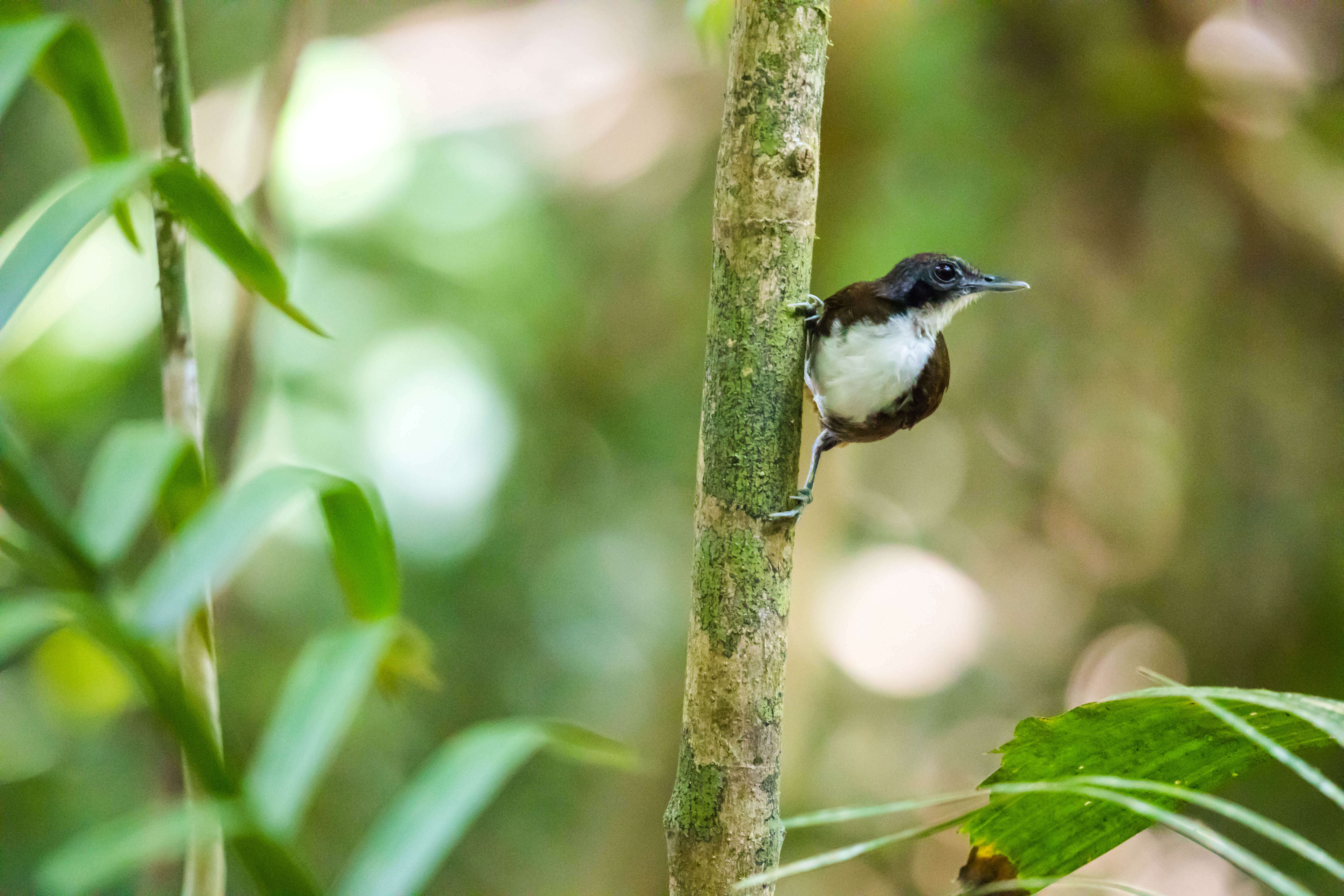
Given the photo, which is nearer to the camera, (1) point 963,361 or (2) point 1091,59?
(2) point 1091,59

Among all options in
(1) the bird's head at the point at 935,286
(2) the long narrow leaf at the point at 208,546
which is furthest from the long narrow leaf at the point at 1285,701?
(1) the bird's head at the point at 935,286

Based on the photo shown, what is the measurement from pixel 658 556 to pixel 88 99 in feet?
13.9

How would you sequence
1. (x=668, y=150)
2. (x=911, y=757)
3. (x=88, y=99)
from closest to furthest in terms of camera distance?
(x=88, y=99) < (x=668, y=150) < (x=911, y=757)

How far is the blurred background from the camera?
12.9 feet

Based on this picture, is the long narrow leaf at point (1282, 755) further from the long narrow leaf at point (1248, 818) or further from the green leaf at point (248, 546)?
the green leaf at point (248, 546)

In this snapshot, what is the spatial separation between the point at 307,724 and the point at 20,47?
63 centimetres

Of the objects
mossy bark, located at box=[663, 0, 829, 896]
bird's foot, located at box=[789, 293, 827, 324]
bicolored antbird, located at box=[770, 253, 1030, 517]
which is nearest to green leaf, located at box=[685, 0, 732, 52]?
mossy bark, located at box=[663, 0, 829, 896]

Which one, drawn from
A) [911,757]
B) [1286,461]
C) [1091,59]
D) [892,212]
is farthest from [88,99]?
[911,757]

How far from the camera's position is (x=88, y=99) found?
1044 millimetres

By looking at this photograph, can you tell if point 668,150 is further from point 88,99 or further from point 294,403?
point 88,99

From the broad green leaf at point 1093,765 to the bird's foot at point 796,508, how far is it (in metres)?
→ 0.42

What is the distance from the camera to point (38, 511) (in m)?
0.58

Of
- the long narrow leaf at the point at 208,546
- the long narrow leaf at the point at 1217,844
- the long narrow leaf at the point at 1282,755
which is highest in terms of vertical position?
the long narrow leaf at the point at 208,546

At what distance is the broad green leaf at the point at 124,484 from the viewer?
59 centimetres
